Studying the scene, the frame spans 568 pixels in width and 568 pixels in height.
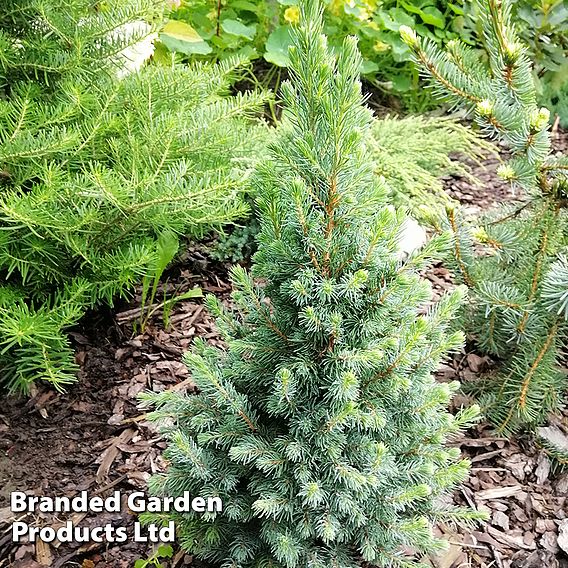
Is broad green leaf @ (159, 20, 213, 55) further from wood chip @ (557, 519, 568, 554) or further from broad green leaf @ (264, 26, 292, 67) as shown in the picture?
wood chip @ (557, 519, 568, 554)

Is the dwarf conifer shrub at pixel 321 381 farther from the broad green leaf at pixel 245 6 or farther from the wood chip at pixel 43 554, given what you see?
the broad green leaf at pixel 245 6

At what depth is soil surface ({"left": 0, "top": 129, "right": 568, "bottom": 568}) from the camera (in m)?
1.88

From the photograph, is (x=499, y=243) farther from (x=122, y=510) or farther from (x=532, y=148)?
(x=122, y=510)

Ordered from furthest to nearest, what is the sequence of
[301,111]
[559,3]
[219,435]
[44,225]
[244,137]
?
[559,3]
[244,137]
[44,225]
[219,435]
[301,111]

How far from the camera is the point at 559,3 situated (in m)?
3.72

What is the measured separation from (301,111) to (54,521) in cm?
141

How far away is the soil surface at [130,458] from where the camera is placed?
188 centimetres

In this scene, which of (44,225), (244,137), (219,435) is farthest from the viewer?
(244,137)

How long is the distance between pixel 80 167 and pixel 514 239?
141 cm

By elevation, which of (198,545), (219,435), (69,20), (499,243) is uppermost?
(69,20)

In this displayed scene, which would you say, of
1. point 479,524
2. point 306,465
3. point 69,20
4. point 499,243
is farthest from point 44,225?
point 479,524

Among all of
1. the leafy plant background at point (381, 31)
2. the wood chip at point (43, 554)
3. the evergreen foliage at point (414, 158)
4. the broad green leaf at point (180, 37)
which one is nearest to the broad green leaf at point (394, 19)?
the leafy plant background at point (381, 31)

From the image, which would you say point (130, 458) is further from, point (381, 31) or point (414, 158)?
point (381, 31)

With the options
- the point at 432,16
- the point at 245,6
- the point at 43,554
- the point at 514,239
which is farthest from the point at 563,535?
the point at 245,6
